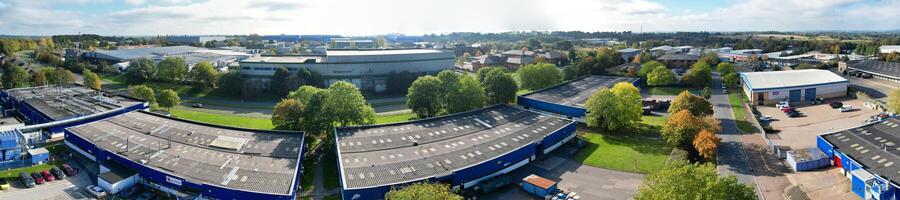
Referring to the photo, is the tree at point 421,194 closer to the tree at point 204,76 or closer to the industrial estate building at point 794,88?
the industrial estate building at point 794,88

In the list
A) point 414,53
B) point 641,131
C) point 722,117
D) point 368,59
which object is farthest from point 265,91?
point 722,117

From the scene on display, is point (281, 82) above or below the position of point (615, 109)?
above

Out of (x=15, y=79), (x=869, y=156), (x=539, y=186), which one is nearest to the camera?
(x=539, y=186)

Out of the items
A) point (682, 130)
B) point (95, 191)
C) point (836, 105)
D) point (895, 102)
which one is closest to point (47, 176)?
point (95, 191)

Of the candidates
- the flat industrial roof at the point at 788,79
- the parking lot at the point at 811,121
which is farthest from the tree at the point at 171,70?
the flat industrial roof at the point at 788,79

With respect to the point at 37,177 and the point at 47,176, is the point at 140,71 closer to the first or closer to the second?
the point at 47,176

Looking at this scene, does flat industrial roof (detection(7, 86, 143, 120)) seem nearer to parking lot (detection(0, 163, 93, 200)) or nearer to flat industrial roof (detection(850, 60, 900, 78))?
parking lot (detection(0, 163, 93, 200))
